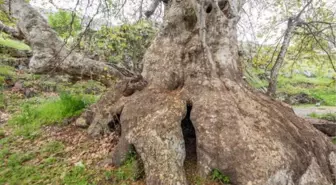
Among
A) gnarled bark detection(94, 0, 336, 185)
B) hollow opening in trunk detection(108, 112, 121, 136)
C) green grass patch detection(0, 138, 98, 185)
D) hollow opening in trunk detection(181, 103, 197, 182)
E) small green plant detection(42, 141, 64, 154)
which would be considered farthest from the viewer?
small green plant detection(42, 141, 64, 154)

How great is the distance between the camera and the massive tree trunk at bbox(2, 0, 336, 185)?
346 centimetres

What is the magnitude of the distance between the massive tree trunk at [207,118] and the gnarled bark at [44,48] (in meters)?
1.08

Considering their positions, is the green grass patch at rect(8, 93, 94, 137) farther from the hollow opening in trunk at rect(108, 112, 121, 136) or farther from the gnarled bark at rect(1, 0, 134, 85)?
the hollow opening in trunk at rect(108, 112, 121, 136)

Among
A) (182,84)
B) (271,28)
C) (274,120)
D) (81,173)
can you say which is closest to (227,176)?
(274,120)

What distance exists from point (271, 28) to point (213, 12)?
112 inches

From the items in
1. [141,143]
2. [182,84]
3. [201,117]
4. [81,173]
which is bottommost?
[81,173]

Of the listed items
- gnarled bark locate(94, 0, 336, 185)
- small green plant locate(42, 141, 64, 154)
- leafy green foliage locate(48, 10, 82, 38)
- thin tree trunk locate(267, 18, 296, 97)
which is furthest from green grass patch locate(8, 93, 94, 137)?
thin tree trunk locate(267, 18, 296, 97)

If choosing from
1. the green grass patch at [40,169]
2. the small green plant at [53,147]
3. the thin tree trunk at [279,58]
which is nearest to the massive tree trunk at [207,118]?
the green grass patch at [40,169]

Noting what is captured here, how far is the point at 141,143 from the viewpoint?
12.4ft

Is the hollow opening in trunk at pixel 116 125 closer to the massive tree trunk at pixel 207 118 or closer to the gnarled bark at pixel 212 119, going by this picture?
the massive tree trunk at pixel 207 118

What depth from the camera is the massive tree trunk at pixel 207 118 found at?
3457 mm

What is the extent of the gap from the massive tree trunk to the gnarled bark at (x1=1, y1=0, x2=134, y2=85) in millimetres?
1079

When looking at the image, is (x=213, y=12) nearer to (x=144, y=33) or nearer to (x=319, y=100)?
(x=144, y=33)

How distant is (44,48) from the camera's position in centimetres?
526
